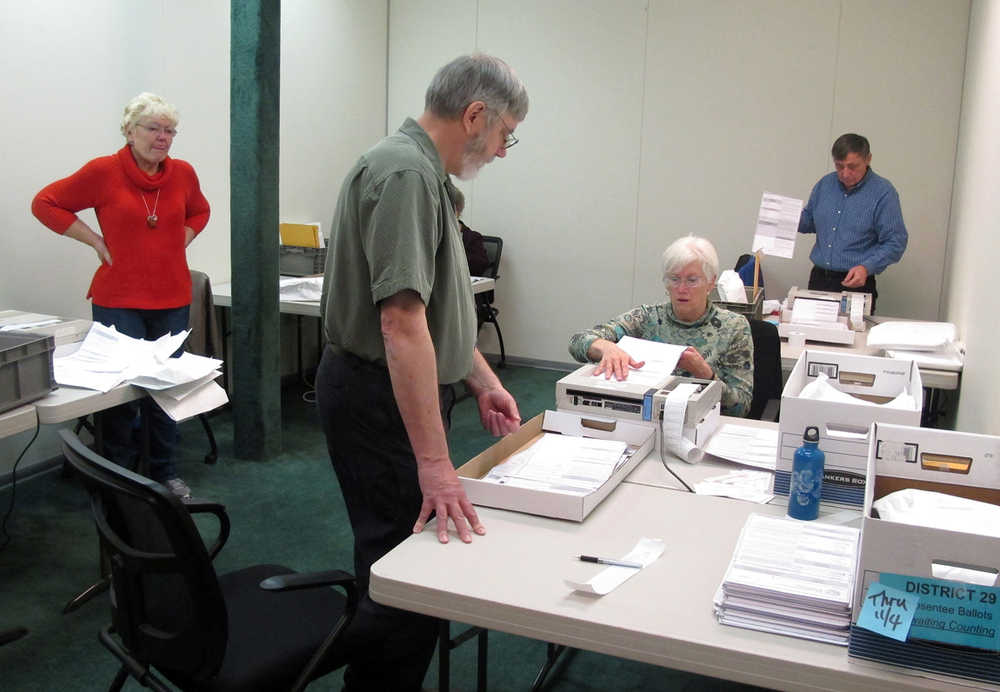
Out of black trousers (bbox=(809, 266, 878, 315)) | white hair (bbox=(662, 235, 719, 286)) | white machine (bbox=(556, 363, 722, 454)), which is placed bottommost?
white machine (bbox=(556, 363, 722, 454))

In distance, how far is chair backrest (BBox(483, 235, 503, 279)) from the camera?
6297 millimetres

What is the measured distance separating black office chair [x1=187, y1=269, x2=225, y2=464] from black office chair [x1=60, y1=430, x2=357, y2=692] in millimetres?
2534

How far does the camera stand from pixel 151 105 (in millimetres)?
3531

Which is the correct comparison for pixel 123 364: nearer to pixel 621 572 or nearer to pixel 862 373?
pixel 621 572

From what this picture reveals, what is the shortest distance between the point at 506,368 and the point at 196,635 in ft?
16.4

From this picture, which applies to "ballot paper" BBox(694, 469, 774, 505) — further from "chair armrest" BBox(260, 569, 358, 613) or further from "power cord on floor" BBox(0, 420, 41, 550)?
"power cord on floor" BBox(0, 420, 41, 550)

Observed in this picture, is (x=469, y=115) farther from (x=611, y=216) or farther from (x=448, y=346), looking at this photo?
(x=611, y=216)

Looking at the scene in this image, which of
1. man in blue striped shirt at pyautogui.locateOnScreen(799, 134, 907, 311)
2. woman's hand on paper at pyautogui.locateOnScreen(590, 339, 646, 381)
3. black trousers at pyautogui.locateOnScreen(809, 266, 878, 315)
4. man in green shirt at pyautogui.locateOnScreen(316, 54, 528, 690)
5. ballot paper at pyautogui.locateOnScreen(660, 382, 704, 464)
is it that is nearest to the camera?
man in green shirt at pyautogui.locateOnScreen(316, 54, 528, 690)

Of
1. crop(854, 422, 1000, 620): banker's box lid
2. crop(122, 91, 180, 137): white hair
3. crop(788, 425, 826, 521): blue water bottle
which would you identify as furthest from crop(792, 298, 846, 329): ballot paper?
crop(122, 91, 180, 137): white hair

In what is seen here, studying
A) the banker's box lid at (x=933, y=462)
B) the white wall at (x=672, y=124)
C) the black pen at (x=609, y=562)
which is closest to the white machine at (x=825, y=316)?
the white wall at (x=672, y=124)

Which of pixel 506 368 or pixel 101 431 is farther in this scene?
pixel 506 368

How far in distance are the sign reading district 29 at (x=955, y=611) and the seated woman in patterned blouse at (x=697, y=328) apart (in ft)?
5.36

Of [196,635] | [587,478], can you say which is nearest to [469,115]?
[587,478]

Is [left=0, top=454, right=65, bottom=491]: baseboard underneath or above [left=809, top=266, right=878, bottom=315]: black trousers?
underneath
